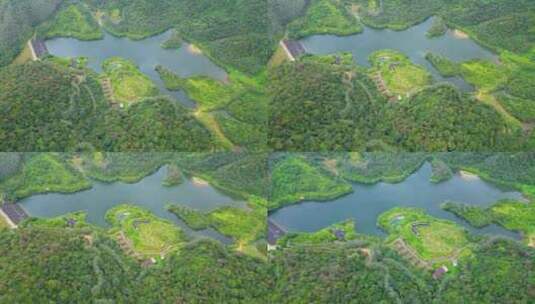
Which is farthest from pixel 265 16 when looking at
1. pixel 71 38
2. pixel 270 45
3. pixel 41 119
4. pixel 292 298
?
pixel 292 298

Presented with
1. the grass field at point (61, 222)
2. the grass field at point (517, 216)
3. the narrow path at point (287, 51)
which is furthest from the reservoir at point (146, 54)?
the grass field at point (517, 216)

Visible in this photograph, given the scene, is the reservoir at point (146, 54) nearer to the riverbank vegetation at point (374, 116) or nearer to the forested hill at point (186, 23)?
the forested hill at point (186, 23)

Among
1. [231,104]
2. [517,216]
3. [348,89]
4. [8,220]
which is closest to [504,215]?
[517,216]

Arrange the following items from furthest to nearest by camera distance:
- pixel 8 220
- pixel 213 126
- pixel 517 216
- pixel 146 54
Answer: pixel 146 54 → pixel 213 126 → pixel 8 220 → pixel 517 216

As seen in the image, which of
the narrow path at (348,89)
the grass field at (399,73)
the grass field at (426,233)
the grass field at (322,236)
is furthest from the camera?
the grass field at (399,73)

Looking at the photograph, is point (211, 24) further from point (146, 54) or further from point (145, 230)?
point (145, 230)

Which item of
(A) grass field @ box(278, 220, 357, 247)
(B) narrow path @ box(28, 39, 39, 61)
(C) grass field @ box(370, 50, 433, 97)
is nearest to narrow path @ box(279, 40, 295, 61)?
(C) grass field @ box(370, 50, 433, 97)

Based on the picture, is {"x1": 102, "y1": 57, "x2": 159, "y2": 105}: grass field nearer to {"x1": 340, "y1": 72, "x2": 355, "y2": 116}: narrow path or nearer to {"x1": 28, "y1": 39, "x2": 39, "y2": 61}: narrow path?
{"x1": 28, "y1": 39, "x2": 39, "y2": 61}: narrow path

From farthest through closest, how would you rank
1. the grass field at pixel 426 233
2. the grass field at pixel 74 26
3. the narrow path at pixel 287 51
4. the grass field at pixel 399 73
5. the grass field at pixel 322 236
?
the grass field at pixel 74 26
the narrow path at pixel 287 51
the grass field at pixel 399 73
the grass field at pixel 322 236
the grass field at pixel 426 233
